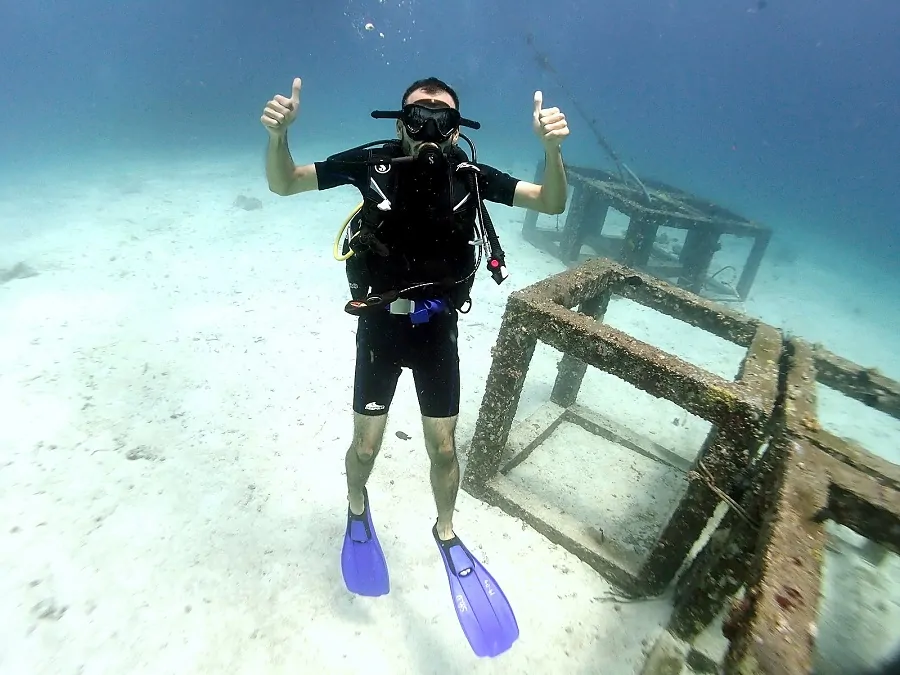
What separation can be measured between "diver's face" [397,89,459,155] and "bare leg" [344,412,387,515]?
1867 mm

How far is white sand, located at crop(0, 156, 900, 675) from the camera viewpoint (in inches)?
124

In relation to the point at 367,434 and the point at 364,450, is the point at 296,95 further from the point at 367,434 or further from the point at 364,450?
the point at 364,450

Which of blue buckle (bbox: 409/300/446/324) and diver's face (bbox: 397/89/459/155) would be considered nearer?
diver's face (bbox: 397/89/459/155)

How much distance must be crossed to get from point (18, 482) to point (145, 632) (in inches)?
88.0

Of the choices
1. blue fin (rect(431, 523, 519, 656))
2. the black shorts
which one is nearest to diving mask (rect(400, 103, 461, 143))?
the black shorts

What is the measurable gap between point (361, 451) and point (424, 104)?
244 centimetres

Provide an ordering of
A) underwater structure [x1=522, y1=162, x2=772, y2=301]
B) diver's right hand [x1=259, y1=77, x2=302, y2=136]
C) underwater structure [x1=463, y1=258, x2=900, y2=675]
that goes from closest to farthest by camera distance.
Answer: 1. underwater structure [x1=463, y1=258, x2=900, y2=675]
2. diver's right hand [x1=259, y1=77, x2=302, y2=136]
3. underwater structure [x1=522, y1=162, x2=772, y2=301]

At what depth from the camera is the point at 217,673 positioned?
2.93 metres

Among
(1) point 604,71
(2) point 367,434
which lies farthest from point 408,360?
(1) point 604,71

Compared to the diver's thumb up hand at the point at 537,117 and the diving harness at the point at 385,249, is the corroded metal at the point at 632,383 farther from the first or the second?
the diver's thumb up hand at the point at 537,117

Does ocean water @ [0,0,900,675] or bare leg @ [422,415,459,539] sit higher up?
bare leg @ [422,415,459,539]

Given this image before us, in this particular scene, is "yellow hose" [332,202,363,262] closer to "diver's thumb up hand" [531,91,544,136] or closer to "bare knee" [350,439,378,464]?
"diver's thumb up hand" [531,91,544,136]

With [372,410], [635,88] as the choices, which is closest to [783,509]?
[372,410]

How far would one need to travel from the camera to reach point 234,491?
431 centimetres
